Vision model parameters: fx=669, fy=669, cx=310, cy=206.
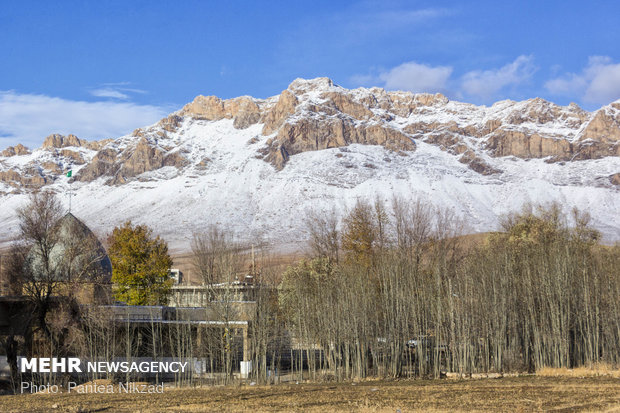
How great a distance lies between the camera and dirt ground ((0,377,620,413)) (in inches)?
949

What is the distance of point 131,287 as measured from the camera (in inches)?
2272

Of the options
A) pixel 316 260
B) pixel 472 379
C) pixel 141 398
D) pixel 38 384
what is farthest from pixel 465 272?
pixel 38 384

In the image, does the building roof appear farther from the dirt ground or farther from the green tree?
the green tree

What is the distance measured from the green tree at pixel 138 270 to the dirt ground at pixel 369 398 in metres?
26.7

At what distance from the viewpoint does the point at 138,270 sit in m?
59.4

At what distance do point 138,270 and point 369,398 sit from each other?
37.0 metres

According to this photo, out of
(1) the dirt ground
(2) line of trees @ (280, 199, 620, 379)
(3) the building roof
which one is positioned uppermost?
(3) the building roof

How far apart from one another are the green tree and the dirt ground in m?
26.7

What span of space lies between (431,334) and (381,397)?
1772cm

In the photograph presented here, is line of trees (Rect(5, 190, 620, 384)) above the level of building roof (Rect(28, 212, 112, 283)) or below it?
below
